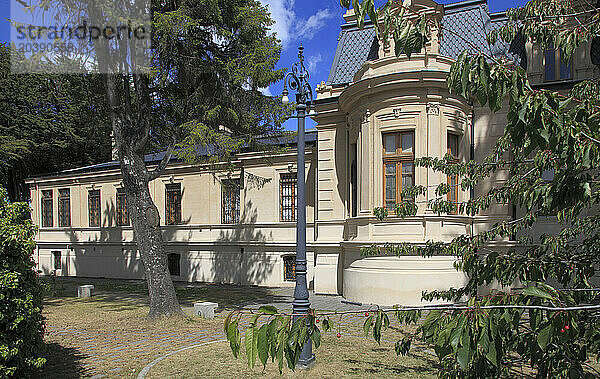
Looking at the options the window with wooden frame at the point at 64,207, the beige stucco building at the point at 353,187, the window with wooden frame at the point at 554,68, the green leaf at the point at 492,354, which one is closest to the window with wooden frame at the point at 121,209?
the beige stucco building at the point at 353,187

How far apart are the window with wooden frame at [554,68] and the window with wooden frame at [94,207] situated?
940 inches

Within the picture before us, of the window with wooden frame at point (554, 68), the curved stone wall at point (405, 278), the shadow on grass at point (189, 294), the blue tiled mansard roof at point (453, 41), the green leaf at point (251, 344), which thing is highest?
the blue tiled mansard roof at point (453, 41)

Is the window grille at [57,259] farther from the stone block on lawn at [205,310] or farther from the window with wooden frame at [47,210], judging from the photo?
the stone block on lawn at [205,310]

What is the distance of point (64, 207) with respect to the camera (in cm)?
2758

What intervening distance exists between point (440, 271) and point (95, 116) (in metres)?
12.4

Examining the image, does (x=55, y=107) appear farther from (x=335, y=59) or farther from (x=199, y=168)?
(x=335, y=59)

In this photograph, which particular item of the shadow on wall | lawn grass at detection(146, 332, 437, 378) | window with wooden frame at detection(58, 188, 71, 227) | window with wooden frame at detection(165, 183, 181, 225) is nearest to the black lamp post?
lawn grass at detection(146, 332, 437, 378)

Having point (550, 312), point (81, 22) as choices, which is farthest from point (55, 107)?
point (550, 312)

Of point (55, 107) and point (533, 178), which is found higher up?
point (55, 107)

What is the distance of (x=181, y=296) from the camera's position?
1723 cm

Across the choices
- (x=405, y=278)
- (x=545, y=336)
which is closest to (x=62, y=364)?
(x=545, y=336)

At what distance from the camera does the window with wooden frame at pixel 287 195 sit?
1988cm

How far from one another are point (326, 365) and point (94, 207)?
22.8 metres

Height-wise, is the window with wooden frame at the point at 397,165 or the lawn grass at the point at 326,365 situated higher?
the window with wooden frame at the point at 397,165
